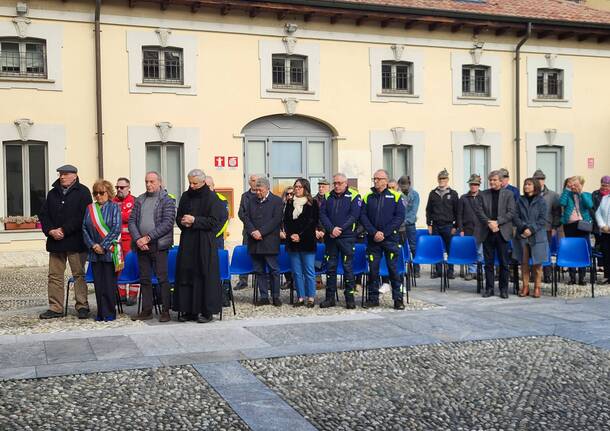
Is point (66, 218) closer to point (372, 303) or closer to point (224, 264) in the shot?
point (224, 264)

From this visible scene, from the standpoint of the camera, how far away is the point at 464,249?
12.1 meters

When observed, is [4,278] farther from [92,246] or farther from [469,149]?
[469,149]

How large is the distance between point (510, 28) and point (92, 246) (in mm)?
14696

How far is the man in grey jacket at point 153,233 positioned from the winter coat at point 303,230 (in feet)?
6.06

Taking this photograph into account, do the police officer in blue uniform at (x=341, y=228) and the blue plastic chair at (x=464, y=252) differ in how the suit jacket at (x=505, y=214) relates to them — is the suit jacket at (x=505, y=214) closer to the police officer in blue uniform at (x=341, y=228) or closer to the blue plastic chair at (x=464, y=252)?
the blue plastic chair at (x=464, y=252)

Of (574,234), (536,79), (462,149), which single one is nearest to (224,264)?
(574,234)

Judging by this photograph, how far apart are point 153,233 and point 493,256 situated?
17.5 feet

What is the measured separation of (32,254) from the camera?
634 inches

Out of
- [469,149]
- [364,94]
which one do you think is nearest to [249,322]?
[364,94]

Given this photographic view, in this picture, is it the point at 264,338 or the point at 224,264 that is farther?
the point at 224,264

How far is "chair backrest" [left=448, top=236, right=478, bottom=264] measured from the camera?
39.4ft

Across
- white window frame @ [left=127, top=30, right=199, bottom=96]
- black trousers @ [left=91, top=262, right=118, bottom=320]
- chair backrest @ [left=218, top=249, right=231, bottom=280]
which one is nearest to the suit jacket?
chair backrest @ [left=218, top=249, right=231, bottom=280]

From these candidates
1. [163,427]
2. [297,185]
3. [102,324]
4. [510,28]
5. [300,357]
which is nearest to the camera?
[163,427]

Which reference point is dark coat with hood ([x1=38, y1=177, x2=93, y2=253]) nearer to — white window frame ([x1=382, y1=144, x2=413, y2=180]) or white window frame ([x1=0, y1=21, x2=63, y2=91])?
white window frame ([x1=0, y1=21, x2=63, y2=91])
